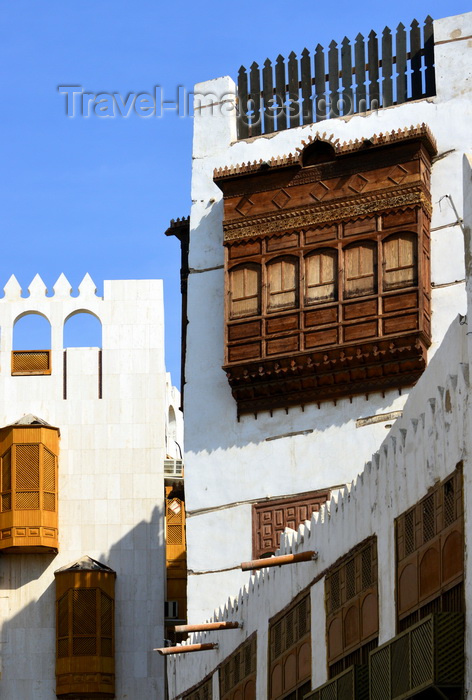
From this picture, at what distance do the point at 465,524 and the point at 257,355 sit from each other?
31.1 feet

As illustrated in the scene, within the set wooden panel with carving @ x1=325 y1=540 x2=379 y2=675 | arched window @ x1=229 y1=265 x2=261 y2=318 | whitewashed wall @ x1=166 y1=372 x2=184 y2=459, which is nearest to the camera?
wooden panel with carving @ x1=325 y1=540 x2=379 y2=675

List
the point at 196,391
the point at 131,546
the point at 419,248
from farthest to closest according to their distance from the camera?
the point at 131,546 < the point at 196,391 < the point at 419,248

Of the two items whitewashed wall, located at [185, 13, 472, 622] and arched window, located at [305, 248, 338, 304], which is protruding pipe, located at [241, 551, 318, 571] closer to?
whitewashed wall, located at [185, 13, 472, 622]

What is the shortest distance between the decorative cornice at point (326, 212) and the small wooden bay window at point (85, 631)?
761cm

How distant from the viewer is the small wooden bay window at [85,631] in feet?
92.5

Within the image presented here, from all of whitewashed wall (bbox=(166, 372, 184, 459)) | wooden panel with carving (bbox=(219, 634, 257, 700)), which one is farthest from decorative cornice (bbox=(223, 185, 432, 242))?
whitewashed wall (bbox=(166, 372, 184, 459))

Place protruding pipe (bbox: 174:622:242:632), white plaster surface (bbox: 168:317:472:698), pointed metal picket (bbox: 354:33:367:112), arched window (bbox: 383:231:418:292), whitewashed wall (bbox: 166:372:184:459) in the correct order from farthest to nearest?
1. whitewashed wall (bbox: 166:372:184:459)
2. pointed metal picket (bbox: 354:33:367:112)
3. arched window (bbox: 383:231:418:292)
4. protruding pipe (bbox: 174:622:242:632)
5. white plaster surface (bbox: 168:317:472:698)

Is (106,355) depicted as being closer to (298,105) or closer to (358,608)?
(298,105)

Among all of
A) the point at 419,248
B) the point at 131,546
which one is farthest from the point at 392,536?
the point at 131,546

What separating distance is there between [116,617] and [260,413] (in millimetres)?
7048

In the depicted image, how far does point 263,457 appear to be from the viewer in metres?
23.0

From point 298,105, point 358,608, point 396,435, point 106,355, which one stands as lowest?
point 358,608

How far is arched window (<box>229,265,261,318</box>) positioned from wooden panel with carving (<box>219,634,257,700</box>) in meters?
4.91

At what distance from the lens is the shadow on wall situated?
28469mm
